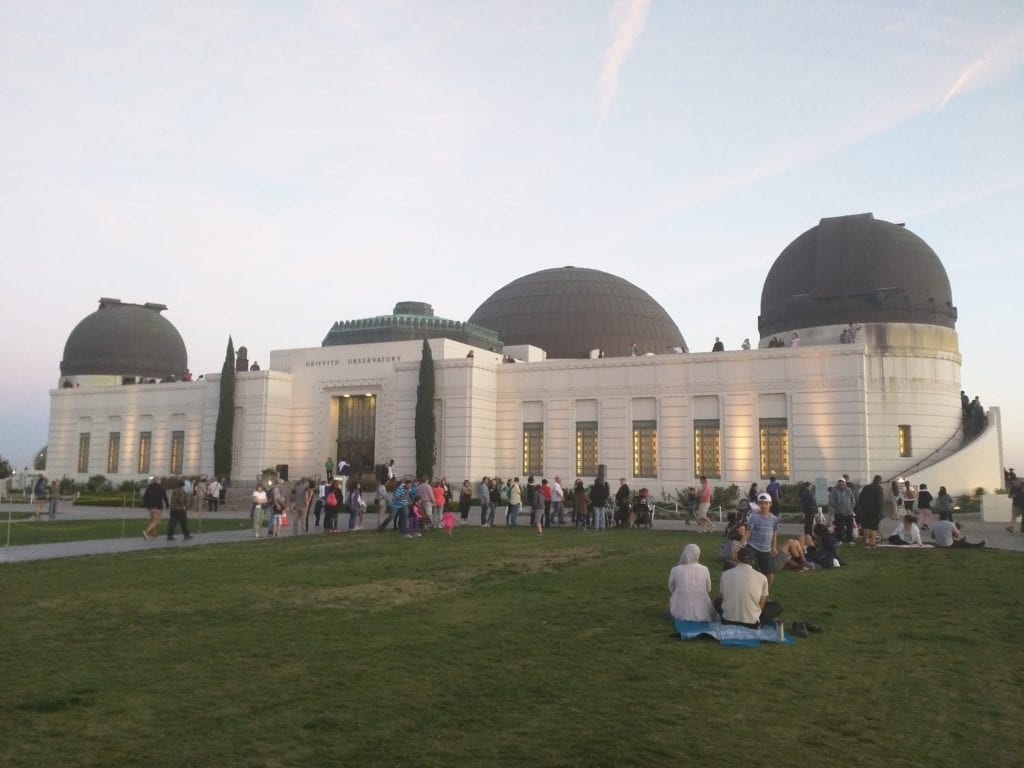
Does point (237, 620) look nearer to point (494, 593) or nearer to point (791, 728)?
point (494, 593)

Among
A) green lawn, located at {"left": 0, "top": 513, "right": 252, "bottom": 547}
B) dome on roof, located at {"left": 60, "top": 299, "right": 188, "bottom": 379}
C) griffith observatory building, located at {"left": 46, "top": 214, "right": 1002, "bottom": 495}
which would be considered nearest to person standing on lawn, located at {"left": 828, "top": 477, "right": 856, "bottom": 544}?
griffith observatory building, located at {"left": 46, "top": 214, "right": 1002, "bottom": 495}

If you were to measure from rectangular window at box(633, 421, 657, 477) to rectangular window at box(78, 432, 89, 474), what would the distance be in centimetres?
3704

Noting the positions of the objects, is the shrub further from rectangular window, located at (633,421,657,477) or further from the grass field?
the grass field

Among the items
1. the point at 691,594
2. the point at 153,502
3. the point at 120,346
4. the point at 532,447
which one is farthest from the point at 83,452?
the point at 691,594

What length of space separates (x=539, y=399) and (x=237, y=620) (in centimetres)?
3153

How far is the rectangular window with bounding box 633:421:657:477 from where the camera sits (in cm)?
3872

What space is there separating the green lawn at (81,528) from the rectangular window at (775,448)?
22575 millimetres

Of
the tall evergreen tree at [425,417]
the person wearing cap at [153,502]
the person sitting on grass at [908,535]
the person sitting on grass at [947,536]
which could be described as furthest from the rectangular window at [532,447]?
the person sitting on grass at [947,536]

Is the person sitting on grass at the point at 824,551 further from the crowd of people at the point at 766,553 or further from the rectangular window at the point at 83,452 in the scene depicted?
the rectangular window at the point at 83,452

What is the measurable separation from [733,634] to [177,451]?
4599cm

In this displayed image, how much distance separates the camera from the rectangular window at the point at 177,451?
48812 millimetres

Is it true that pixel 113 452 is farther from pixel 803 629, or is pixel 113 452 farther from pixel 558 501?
pixel 803 629

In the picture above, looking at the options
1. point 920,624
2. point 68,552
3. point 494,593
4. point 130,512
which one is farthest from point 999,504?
point 130,512

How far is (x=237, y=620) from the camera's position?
33.8ft
